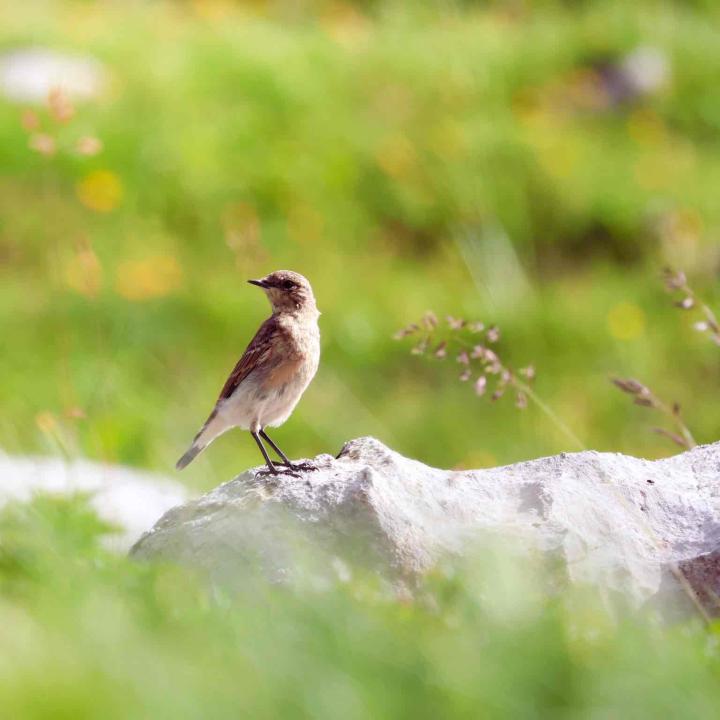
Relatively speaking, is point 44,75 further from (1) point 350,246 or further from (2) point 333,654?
(2) point 333,654

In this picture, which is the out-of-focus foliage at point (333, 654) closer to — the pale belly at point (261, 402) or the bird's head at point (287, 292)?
the pale belly at point (261, 402)

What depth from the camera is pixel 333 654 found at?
2.56 metres

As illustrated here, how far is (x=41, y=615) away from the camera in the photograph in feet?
9.24

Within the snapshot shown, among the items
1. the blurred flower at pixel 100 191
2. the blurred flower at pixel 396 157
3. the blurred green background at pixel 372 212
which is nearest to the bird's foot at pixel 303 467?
the blurred green background at pixel 372 212

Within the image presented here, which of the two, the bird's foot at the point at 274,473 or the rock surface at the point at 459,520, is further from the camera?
the bird's foot at the point at 274,473

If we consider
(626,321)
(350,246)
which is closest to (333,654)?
(626,321)

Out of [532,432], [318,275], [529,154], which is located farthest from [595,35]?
[532,432]

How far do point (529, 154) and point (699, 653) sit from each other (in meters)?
8.66

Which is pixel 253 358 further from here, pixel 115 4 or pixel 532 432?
pixel 115 4

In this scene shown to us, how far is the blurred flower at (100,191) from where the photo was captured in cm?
1045

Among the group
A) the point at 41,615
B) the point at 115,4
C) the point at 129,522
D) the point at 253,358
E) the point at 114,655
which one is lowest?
the point at 115,4

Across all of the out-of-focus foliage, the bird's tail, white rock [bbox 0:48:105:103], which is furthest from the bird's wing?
white rock [bbox 0:48:105:103]

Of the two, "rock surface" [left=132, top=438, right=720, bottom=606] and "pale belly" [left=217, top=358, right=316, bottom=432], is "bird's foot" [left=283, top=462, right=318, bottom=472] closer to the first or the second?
"rock surface" [left=132, top=438, right=720, bottom=606]

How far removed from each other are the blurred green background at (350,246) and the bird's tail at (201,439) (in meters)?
0.21
